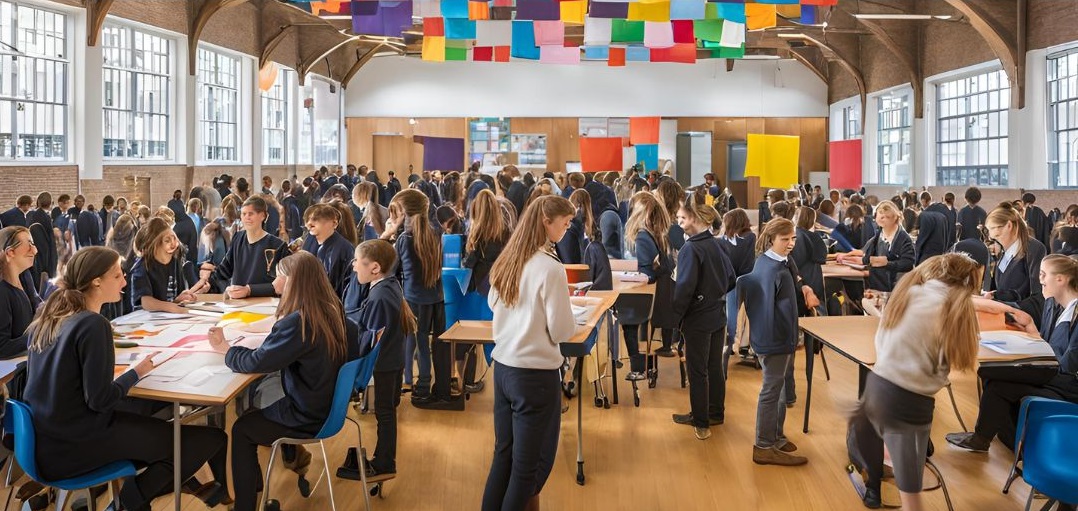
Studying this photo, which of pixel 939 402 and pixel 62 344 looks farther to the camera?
pixel 939 402

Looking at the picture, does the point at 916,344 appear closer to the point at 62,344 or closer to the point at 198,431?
the point at 198,431

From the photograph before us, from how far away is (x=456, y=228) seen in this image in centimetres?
812

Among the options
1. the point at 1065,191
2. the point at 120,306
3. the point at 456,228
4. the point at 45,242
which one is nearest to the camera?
the point at 120,306

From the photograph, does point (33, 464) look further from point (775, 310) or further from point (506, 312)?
point (775, 310)

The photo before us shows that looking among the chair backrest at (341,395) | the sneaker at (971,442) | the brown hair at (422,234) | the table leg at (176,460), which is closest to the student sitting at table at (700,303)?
the sneaker at (971,442)

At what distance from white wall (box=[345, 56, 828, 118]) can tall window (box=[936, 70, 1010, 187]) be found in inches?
270

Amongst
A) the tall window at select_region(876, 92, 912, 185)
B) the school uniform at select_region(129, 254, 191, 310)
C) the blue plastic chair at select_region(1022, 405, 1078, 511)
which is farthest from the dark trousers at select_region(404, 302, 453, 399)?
the tall window at select_region(876, 92, 912, 185)

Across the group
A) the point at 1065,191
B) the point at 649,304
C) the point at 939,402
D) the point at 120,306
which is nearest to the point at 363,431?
the point at 120,306

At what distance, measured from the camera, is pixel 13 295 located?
4.38m

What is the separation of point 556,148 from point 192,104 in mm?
11497

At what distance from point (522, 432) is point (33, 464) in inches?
76.5

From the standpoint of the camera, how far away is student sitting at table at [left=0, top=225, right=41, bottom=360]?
14.1 feet

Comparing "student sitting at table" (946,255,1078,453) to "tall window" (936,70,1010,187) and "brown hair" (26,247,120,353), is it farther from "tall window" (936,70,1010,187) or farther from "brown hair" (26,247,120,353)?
"tall window" (936,70,1010,187)

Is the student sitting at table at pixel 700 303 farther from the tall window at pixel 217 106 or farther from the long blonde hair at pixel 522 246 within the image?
the tall window at pixel 217 106
